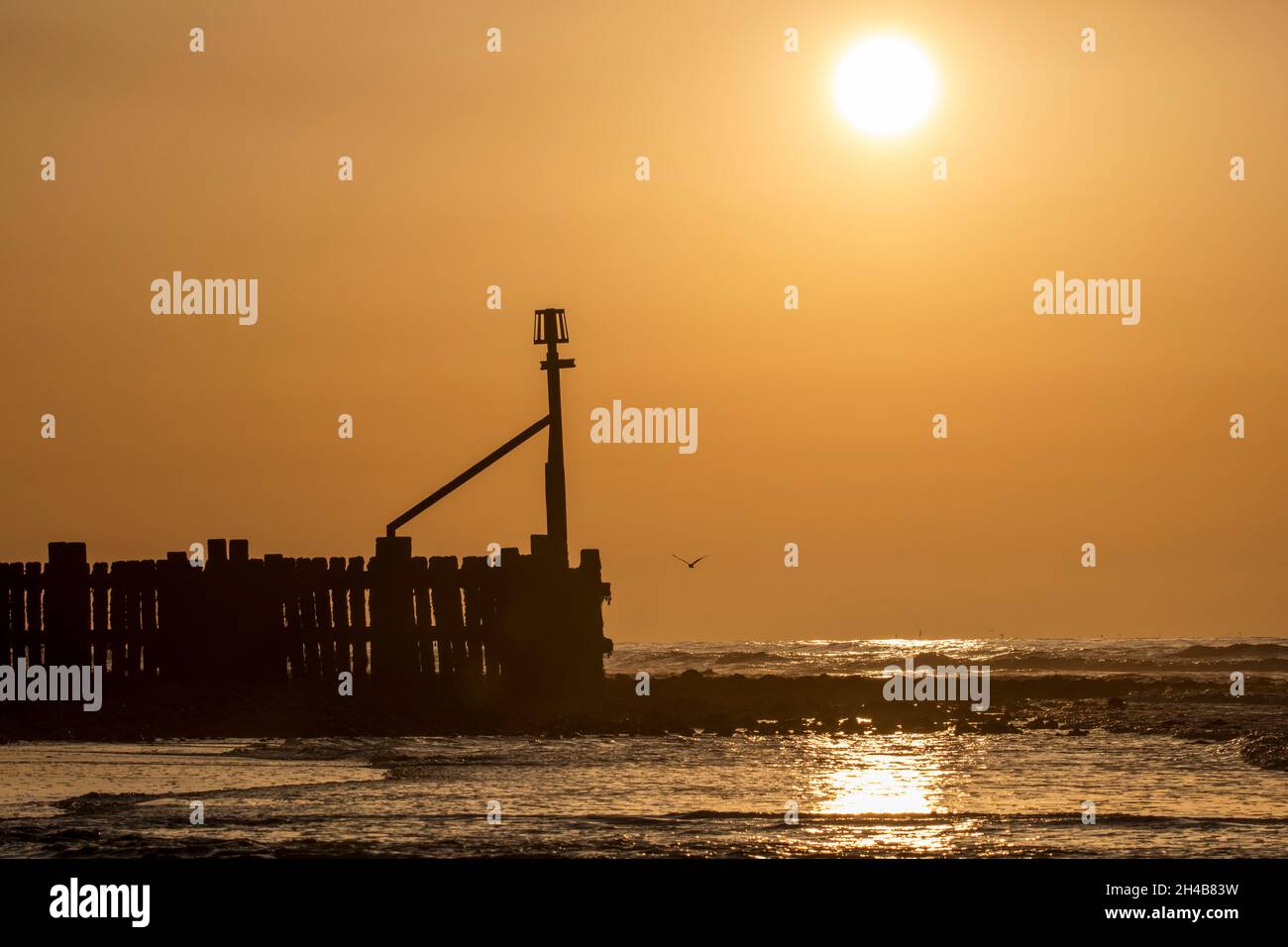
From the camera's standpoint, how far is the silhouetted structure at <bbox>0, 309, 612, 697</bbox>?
78.6ft

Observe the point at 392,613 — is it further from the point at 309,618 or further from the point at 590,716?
the point at 590,716

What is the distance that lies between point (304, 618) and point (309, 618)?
0.07 meters

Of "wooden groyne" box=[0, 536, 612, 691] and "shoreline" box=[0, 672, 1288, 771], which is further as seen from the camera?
"wooden groyne" box=[0, 536, 612, 691]

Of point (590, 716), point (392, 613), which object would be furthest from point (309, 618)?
point (590, 716)

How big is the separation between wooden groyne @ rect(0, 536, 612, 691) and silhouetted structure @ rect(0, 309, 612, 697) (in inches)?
0.7

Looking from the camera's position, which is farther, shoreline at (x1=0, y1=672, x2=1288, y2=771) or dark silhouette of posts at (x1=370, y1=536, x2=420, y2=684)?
dark silhouette of posts at (x1=370, y1=536, x2=420, y2=684)

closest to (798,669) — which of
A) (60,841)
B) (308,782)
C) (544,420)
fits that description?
(544,420)

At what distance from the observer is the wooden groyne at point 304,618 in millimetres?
23953

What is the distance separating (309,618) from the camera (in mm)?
24375

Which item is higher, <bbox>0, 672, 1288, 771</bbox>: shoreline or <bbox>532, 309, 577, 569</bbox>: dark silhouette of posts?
<bbox>532, 309, 577, 569</bbox>: dark silhouette of posts

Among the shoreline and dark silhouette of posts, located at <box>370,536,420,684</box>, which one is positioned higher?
dark silhouette of posts, located at <box>370,536,420,684</box>
